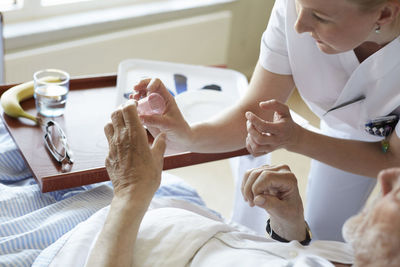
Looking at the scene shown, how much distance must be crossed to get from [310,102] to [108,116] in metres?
0.62

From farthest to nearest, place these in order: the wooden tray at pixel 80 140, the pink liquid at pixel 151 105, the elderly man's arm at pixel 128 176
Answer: the wooden tray at pixel 80 140, the pink liquid at pixel 151 105, the elderly man's arm at pixel 128 176

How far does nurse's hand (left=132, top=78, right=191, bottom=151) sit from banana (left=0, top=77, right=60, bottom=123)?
44cm

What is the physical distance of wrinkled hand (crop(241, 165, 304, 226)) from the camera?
51.8 inches

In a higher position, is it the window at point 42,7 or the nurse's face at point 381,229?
the nurse's face at point 381,229

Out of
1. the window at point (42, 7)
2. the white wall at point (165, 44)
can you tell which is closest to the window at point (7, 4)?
the window at point (42, 7)

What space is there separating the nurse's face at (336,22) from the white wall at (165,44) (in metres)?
1.81

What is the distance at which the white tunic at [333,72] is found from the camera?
1465 mm

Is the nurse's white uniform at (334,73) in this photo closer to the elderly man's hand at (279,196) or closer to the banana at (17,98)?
the elderly man's hand at (279,196)

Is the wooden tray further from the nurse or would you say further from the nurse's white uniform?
the nurse's white uniform

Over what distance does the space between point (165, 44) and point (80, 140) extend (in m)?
1.66

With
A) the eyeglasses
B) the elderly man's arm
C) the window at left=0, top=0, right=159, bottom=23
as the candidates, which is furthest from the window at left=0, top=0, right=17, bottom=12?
the elderly man's arm

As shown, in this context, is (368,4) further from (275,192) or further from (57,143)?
(57,143)

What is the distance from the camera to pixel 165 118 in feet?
4.85

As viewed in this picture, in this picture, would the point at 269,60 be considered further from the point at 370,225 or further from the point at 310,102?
the point at 370,225
